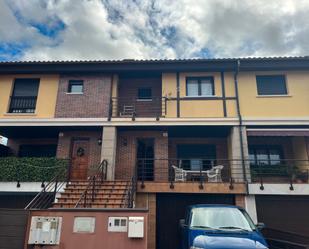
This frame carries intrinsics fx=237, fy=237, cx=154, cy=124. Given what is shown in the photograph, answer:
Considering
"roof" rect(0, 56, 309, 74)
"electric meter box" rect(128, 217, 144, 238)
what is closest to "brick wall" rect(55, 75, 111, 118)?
"roof" rect(0, 56, 309, 74)

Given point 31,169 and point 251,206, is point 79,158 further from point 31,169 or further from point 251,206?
point 251,206

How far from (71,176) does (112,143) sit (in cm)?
296


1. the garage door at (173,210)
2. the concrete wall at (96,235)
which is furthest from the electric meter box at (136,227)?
the garage door at (173,210)

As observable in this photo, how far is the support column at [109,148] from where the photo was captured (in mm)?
10836

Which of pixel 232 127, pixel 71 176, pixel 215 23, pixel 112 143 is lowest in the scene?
pixel 71 176

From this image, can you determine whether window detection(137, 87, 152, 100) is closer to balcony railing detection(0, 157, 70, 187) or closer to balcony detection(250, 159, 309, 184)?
balcony railing detection(0, 157, 70, 187)

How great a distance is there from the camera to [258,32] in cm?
1348

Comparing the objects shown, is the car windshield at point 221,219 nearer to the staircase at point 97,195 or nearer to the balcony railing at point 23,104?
the staircase at point 97,195

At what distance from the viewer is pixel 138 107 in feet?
42.8

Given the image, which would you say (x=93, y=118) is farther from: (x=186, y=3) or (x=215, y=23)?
(x=215, y=23)

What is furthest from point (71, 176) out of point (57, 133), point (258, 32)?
point (258, 32)

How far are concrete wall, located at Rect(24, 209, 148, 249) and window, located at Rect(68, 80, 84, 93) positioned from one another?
8.01 m

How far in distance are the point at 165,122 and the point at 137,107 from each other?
7.74 feet

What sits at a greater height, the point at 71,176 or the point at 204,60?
the point at 204,60
